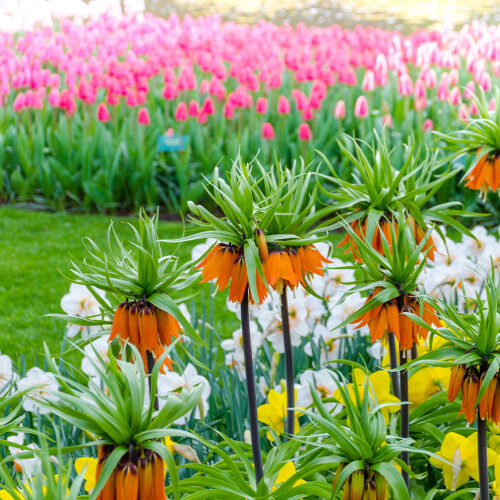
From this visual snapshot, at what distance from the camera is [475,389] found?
1019 mm

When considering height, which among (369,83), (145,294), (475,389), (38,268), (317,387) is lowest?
(38,268)

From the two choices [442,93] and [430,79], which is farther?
[430,79]

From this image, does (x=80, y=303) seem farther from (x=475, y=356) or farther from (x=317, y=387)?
(x=475, y=356)

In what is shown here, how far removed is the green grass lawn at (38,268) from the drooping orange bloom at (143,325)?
2231 millimetres

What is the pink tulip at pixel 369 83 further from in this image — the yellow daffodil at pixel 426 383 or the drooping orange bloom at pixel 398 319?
the drooping orange bloom at pixel 398 319

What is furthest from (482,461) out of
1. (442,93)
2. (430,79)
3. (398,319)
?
(430,79)

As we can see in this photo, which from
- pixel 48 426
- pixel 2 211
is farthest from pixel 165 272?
pixel 2 211

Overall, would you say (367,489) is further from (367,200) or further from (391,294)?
(367,200)

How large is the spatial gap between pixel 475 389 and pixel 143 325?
1.56 feet

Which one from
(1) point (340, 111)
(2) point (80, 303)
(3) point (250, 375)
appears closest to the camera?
(3) point (250, 375)

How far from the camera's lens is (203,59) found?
6324 millimetres

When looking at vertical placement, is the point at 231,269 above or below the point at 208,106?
below

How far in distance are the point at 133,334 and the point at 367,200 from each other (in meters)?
0.52

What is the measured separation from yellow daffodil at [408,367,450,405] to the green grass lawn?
5.76ft
